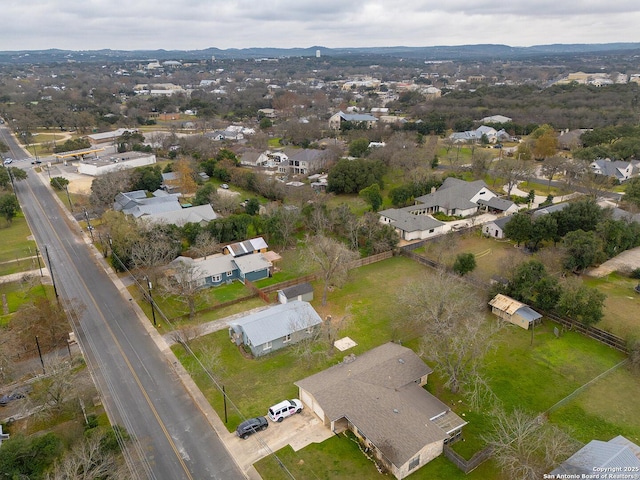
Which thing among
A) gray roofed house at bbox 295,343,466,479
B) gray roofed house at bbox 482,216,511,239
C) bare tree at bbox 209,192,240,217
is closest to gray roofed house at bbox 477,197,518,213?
gray roofed house at bbox 482,216,511,239

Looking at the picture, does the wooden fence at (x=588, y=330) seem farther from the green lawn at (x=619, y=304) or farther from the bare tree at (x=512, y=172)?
the bare tree at (x=512, y=172)

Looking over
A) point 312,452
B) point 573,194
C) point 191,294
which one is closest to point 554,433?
point 312,452

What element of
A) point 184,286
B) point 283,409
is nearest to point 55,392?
point 184,286

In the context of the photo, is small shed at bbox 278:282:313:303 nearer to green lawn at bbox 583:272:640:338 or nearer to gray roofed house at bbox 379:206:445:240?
gray roofed house at bbox 379:206:445:240

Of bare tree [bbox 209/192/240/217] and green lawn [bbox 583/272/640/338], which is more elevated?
bare tree [bbox 209/192/240/217]

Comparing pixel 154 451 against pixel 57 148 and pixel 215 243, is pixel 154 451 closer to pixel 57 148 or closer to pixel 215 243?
pixel 215 243

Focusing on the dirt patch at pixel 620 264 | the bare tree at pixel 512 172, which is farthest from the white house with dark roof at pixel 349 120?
the dirt patch at pixel 620 264
